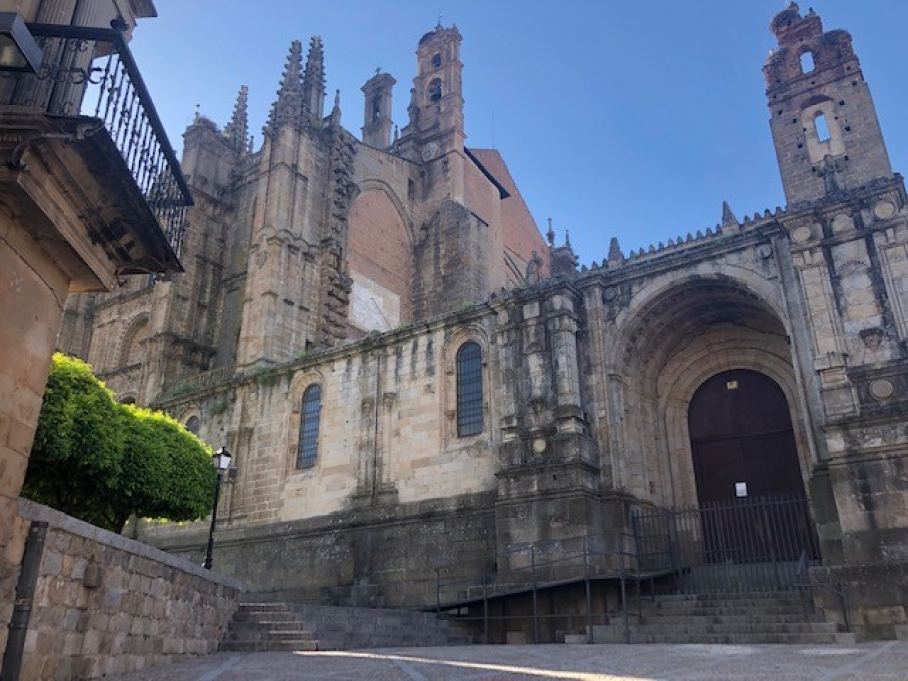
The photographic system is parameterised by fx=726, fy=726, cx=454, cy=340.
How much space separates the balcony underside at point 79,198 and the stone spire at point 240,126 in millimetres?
29747

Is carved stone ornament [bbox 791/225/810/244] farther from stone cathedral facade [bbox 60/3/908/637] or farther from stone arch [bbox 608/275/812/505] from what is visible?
stone arch [bbox 608/275/812/505]

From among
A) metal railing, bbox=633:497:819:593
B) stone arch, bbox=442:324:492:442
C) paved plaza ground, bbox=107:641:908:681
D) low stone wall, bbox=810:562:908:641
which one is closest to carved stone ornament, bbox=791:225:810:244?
metal railing, bbox=633:497:819:593

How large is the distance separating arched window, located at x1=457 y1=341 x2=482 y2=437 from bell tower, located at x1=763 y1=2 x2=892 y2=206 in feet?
30.1

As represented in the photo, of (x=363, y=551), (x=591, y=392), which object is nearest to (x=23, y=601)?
(x=591, y=392)

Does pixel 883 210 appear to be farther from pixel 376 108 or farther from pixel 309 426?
pixel 376 108

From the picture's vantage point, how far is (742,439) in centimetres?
1730

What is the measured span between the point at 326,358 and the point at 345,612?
29.4 ft

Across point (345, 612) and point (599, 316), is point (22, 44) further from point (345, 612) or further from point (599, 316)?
point (599, 316)

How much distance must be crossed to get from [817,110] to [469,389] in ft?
40.8

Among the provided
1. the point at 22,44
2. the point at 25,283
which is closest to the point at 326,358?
the point at 25,283

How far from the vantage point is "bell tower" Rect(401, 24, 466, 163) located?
3422cm

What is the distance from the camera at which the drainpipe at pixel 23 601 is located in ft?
19.0

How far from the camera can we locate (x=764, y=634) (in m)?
11.1

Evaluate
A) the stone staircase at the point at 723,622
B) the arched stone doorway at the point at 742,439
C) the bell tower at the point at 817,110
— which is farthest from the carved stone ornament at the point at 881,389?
the bell tower at the point at 817,110
